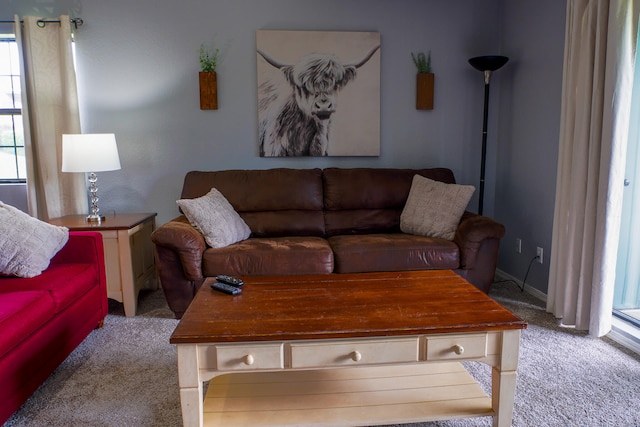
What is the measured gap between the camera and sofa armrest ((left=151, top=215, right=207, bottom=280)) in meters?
2.52

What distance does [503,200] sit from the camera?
3.62 m

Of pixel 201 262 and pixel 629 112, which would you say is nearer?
pixel 629 112

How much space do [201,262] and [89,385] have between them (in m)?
0.86

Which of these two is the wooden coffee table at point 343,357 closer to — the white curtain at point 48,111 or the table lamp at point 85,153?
the table lamp at point 85,153

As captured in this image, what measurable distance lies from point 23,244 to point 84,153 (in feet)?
2.96

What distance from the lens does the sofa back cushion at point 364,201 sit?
3238 millimetres

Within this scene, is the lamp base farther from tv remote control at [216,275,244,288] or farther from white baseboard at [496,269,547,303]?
white baseboard at [496,269,547,303]

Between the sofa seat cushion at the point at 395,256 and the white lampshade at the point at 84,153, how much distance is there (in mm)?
1636

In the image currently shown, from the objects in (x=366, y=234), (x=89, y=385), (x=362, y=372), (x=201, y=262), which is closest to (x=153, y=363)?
(x=89, y=385)

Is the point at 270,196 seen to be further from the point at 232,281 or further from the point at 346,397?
the point at 346,397

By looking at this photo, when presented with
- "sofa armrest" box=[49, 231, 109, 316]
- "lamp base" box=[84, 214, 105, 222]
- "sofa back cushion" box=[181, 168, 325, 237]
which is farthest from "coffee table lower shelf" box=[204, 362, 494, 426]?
"lamp base" box=[84, 214, 105, 222]

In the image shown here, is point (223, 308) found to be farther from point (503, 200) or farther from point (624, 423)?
point (503, 200)

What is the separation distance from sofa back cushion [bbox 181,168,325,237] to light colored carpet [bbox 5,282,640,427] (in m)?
0.96

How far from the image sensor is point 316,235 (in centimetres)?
320
